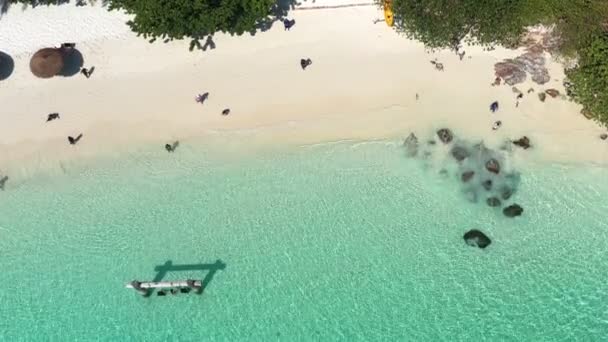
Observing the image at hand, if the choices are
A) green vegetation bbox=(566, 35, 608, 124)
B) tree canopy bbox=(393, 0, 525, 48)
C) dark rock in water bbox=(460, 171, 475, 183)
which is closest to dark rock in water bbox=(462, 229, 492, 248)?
dark rock in water bbox=(460, 171, 475, 183)

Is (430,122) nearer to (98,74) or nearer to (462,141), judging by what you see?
(462,141)

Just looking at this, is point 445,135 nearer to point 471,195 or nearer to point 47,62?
point 471,195

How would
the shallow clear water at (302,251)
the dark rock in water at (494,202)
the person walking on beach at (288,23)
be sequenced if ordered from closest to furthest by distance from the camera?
the shallow clear water at (302,251), the dark rock in water at (494,202), the person walking on beach at (288,23)

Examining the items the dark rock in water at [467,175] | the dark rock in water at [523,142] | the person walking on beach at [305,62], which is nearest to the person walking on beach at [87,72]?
the person walking on beach at [305,62]

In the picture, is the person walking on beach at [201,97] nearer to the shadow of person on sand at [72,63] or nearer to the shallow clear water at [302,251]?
the shallow clear water at [302,251]

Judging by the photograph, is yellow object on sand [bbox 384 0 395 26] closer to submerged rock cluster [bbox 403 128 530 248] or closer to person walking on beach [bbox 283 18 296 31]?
person walking on beach [bbox 283 18 296 31]

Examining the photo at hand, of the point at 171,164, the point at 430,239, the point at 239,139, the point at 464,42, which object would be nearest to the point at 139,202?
the point at 171,164
